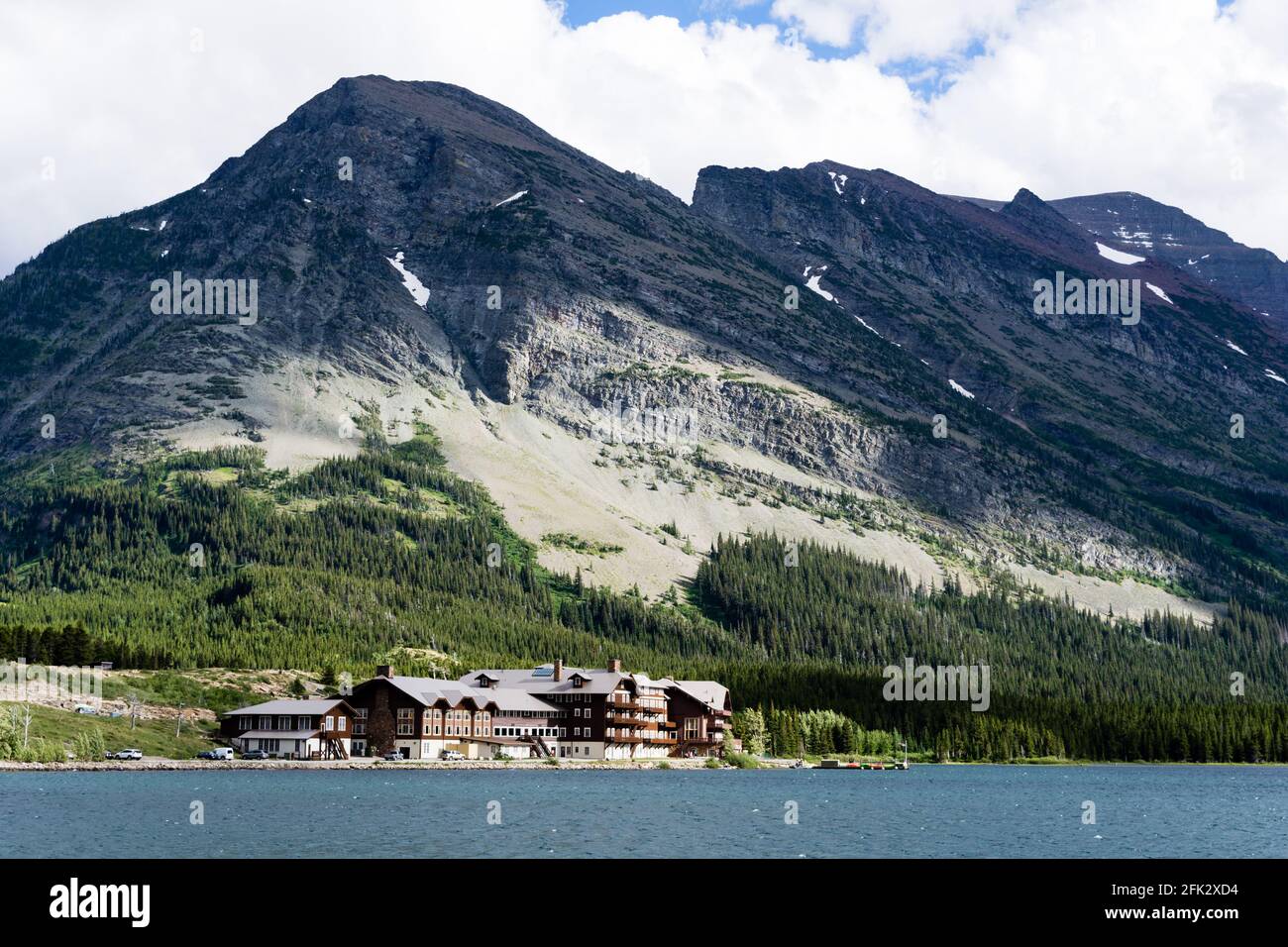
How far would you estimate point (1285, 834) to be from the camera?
84.6 meters

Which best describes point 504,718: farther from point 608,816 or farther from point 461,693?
point 608,816

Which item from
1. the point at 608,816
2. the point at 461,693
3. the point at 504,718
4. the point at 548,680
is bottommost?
the point at 608,816

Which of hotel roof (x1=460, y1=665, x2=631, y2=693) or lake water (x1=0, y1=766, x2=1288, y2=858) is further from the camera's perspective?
hotel roof (x1=460, y1=665, x2=631, y2=693)

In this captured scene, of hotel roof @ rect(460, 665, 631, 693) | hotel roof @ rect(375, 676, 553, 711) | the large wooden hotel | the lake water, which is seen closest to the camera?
the lake water

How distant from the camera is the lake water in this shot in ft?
227

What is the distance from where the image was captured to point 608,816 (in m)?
88.1

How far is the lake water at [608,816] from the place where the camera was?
6931cm

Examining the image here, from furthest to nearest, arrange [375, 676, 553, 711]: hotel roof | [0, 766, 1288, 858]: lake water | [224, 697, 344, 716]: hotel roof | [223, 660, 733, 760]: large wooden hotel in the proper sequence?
1. [375, 676, 553, 711]: hotel roof
2. [223, 660, 733, 760]: large wooden hotel
3. [224, 697, 344, 716]: hotel roof
4. [0, 766, 1288, 858]: lake water

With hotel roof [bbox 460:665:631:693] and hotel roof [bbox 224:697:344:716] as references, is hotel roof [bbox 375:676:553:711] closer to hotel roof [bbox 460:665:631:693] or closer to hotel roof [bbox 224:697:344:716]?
hotel roof [bbox 460:665:631:693]

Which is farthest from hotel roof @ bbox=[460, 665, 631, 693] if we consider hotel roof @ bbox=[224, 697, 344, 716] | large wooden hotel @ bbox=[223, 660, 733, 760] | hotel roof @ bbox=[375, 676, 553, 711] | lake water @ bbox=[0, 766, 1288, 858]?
lake water @ bbox=[0, 766, 1288, 858]

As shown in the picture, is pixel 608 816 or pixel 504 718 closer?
pixel 608 816

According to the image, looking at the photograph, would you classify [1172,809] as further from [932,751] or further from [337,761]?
[932,751]

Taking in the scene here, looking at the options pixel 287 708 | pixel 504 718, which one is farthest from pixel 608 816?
pixel 504 718

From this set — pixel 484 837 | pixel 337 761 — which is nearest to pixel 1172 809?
pixel 484 837
